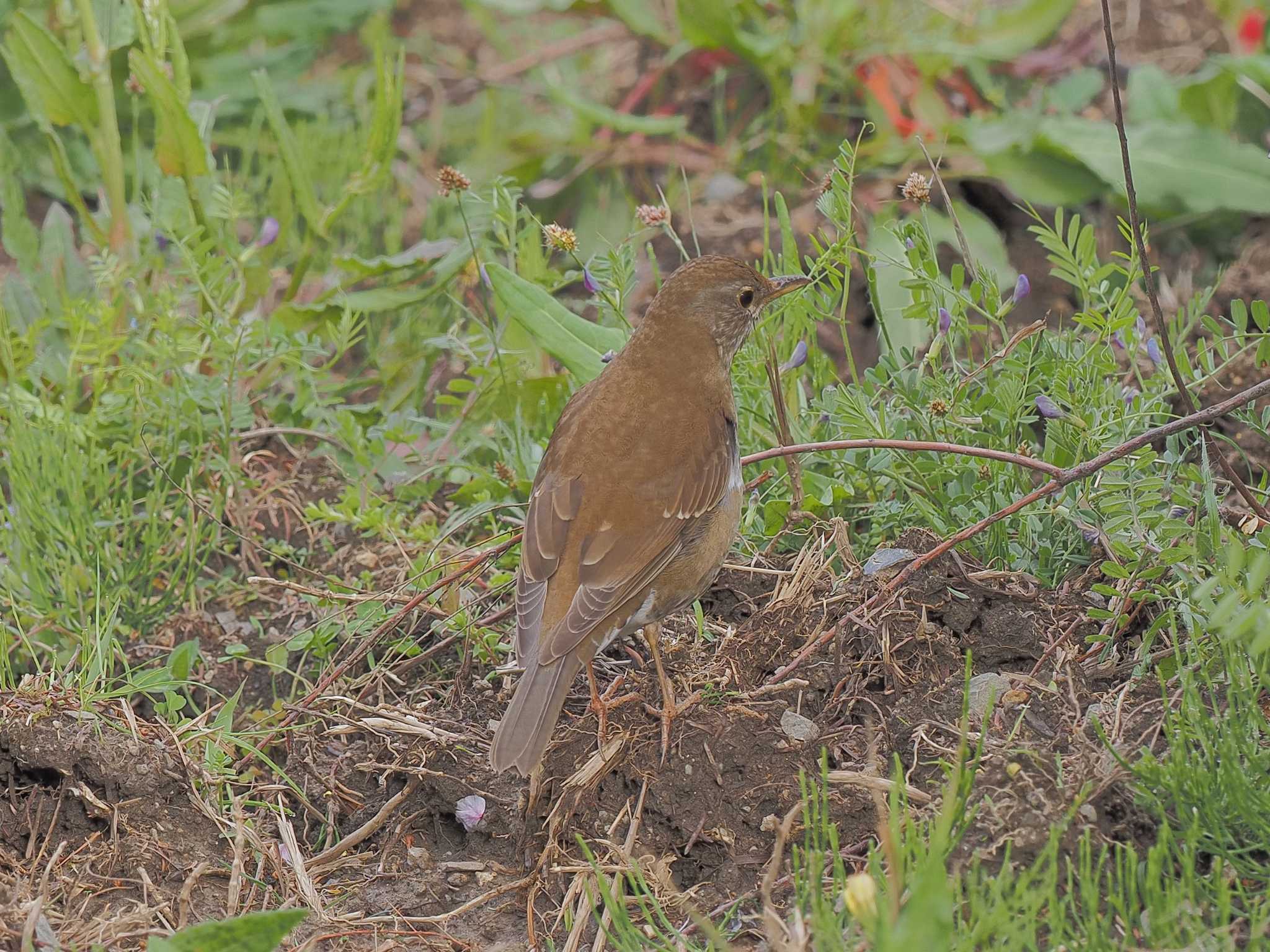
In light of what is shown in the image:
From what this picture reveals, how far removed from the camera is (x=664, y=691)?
3.95 meters

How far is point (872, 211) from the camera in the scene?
22.1 ft

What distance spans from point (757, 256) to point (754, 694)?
3.07 m

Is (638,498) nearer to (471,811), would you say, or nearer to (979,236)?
(471,811)

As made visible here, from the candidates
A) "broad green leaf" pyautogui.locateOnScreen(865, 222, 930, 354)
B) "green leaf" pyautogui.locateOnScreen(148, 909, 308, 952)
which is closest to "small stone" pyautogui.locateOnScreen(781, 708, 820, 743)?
"green leaf" pyautogui.locateOnScreen(148, 909, 308, 952)

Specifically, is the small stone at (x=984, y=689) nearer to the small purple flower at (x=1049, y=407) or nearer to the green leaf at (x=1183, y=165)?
the small purple flower at (x=1049, y=407)

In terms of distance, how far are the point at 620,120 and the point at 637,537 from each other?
3294mm

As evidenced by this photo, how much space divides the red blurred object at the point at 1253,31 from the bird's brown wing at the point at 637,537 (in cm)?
453

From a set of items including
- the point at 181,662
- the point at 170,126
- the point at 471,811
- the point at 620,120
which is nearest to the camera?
the point at 471,811

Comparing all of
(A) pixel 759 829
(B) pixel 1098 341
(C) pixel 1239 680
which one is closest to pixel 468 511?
(A) pixel 759 829

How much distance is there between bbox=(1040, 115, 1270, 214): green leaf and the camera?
6414 mm

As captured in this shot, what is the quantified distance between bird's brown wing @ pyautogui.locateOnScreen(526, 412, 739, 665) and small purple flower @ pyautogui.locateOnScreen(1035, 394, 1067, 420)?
0.88 m

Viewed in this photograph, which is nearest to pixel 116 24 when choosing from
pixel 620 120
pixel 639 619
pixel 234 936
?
pixel 620 120

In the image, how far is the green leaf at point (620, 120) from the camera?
269 inches

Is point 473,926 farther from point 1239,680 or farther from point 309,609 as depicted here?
point 1239,680
